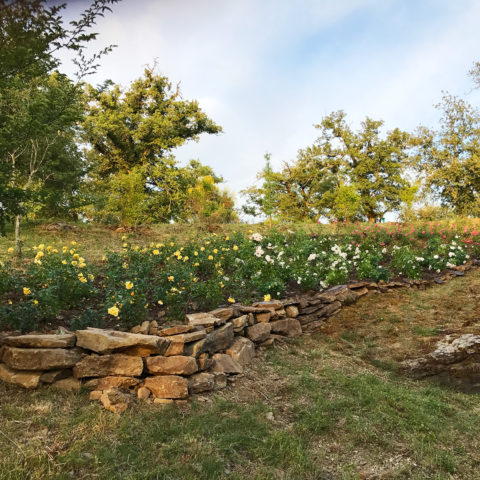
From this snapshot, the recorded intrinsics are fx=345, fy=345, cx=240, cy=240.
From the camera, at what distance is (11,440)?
7.24ft

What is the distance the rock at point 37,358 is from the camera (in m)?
2.84

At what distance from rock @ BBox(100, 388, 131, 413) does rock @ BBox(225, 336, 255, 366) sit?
1306 millimetres

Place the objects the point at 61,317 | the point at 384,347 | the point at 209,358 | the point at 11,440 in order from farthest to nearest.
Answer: the point at 384,347
the point at 61,317
the point at 209,358
the point at 11,440

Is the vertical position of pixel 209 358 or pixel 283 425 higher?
pixel 209 358

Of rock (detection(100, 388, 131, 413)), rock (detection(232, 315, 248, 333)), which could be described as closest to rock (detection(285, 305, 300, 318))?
rock (detection(232, 315, 248, 333))

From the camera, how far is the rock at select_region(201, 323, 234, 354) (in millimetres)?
3639

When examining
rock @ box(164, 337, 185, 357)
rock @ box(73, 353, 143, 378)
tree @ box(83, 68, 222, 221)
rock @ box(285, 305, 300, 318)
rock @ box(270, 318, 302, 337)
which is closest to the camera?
rock @ box(73, 353, 143, 378)

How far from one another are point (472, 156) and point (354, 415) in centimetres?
2192

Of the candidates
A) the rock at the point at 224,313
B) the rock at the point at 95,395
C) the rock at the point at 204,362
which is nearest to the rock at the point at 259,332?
the rock at the point at 224,313

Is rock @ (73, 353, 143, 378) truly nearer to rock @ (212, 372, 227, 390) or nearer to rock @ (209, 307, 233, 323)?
rock @ (212, 372, 227, 390)

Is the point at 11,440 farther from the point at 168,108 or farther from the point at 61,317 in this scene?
the point at 168,108

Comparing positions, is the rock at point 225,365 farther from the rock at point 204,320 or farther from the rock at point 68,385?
the rock at point 68,385

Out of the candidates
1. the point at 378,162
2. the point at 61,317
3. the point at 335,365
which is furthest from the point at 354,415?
the point at 378,162

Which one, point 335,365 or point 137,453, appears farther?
point 335,365
